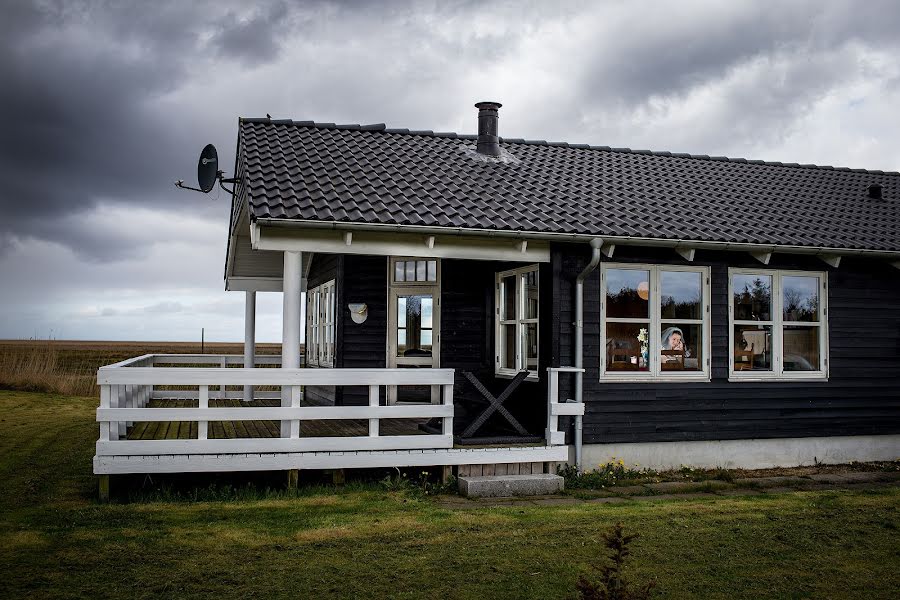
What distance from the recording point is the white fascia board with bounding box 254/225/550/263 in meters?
9.59

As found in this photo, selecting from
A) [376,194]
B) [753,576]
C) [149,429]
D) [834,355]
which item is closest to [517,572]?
[753,576]

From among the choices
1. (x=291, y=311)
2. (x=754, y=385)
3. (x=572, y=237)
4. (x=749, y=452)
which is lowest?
(x=749, y=452)

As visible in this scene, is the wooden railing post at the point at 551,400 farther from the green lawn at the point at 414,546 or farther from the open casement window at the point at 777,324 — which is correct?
the open casement window at the point at 777,324

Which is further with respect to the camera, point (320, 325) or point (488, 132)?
point (320, 325)

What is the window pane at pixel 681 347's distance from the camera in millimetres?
11164

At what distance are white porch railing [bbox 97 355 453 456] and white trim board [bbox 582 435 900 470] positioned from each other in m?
2.39

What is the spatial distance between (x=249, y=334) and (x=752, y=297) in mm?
8743

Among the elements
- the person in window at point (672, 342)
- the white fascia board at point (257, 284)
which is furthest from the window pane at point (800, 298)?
the white fascia board at point (257, 284)

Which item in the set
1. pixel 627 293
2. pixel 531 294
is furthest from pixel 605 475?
pixel 531 294

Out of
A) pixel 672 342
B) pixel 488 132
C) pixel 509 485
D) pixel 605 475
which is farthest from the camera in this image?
pixel 488 132

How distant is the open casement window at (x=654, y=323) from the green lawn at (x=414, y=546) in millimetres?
2079

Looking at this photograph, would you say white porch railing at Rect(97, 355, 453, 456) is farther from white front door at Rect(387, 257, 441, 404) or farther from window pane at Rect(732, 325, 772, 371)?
window pane at Rect(732, 325, 772, 371)

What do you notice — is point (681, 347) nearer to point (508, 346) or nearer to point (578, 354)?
point (578, 354)

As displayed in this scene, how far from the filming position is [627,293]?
11.0m
